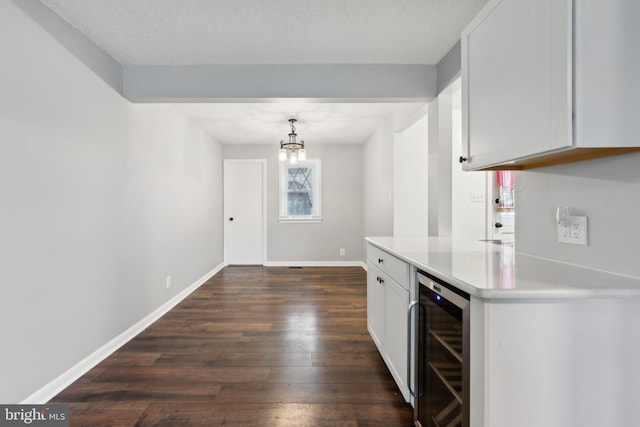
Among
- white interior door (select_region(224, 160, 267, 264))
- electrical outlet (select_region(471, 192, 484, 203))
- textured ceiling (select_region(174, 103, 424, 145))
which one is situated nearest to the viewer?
textured ceiling (select_region(174, 103, 424, 145))

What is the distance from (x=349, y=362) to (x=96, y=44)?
3.01m

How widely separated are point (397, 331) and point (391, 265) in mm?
378

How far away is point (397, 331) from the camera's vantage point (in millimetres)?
1672

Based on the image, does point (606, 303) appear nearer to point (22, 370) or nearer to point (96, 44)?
point (22, 370)

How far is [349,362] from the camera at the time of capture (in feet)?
7.00

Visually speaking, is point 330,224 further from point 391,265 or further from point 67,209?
point 67,209

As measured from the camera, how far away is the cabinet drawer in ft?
5.08

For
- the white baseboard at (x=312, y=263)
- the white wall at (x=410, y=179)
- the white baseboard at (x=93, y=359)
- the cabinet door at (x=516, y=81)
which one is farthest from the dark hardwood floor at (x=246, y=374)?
the white baseboard at (x=312, y=263)

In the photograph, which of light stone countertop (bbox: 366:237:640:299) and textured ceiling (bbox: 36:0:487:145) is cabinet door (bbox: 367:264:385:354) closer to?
light stone countertop (bbox: 366:237:640:299)

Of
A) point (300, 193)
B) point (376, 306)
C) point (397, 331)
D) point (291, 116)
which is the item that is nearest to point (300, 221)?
point (300, 193)

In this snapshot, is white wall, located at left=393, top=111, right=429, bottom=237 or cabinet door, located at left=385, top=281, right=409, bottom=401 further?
white wall, located at left=393, top=111, right=429, bottom=237

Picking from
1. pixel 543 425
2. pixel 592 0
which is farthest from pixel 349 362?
pixel 592 0

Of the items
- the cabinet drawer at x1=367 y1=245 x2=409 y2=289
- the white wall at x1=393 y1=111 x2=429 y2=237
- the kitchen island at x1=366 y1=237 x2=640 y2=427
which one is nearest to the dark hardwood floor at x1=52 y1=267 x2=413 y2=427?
the cabinet drawer at x1=367 y1=245 x2=409 y2=289

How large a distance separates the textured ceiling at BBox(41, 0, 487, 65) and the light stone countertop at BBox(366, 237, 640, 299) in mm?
1537
